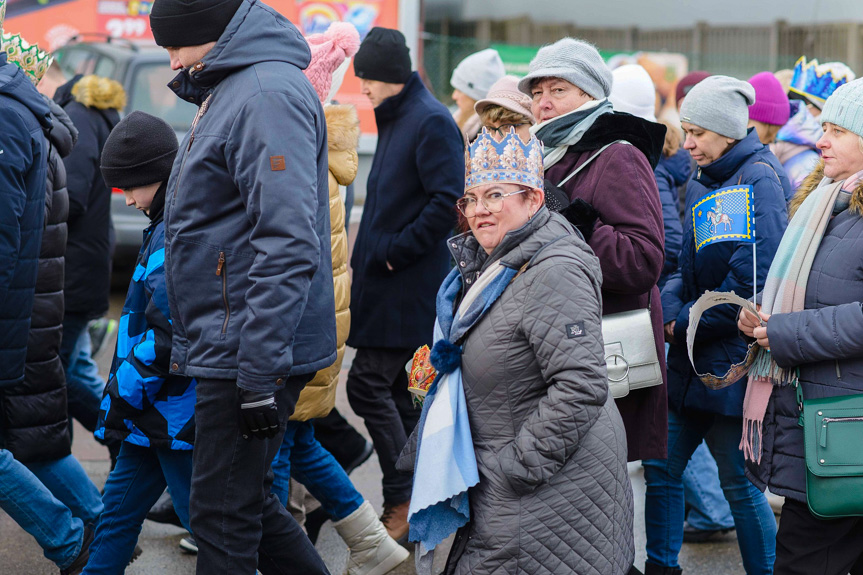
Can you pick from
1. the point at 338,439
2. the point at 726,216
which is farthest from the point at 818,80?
the point at 338,439

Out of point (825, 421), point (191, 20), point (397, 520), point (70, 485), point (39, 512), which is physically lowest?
point (397, 520)

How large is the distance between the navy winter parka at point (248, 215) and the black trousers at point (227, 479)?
0.08 m

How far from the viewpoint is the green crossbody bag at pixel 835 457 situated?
2.89m

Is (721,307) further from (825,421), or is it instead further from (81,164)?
(81,164)

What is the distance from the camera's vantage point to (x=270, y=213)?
2.67 meters

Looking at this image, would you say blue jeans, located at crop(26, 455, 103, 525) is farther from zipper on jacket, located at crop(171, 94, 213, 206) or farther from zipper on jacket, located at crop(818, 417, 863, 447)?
zipper on jacket, located at crop(818, 417, 863, 447)

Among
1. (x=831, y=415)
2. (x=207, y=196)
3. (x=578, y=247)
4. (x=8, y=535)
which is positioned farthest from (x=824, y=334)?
(x=8, y=535)

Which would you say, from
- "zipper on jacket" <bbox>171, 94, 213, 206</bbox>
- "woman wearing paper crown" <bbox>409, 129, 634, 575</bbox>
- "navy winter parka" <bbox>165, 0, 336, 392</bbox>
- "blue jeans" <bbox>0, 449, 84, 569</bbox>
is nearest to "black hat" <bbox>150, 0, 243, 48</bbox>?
"navy winter parka" <bbox>165, 0, 336, 392</bbox>

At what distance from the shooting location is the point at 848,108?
3066 millimetres

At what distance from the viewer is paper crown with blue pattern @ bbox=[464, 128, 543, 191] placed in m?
2.68

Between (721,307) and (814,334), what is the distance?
774 millimetres

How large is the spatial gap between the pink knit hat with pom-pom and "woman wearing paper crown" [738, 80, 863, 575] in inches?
72.3

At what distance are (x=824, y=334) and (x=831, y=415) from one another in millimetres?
234

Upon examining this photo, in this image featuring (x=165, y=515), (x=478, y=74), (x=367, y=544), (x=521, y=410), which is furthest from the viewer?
(x=478, y=74)
